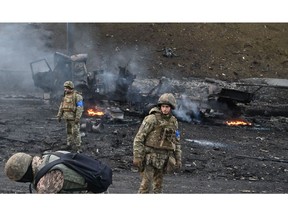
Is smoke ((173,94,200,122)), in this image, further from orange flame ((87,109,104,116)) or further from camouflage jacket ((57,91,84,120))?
camouflage jacket ((57,91,84,120))

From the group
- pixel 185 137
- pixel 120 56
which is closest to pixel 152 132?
pixel 185 137

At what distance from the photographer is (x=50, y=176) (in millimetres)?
5121

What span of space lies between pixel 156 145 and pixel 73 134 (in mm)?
4207

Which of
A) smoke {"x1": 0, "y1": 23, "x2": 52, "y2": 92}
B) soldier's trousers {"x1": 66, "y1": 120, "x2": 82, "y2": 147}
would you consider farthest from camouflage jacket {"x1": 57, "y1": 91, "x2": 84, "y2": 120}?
smoke {"x1": 0, "y1": 23, "x2": 52, "y2": 92}

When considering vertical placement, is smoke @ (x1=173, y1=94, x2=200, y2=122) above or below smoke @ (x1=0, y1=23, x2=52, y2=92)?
below

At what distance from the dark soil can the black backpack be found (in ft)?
9.00

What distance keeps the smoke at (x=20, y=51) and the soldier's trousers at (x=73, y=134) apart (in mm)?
9468

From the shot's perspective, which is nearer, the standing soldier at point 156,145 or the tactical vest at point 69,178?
the tactical vest at point 69,178

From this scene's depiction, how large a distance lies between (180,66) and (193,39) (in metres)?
2.51

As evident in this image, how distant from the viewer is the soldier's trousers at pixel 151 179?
7.19 m

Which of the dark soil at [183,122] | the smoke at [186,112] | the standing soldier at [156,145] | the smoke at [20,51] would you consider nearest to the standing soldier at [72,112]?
the dark soil at [183,122]

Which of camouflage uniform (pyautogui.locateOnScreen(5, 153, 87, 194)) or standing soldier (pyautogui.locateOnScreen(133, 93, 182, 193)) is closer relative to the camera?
camouflage uniform (pyautogui.locateOnScreen(5, 153, 87, 194))

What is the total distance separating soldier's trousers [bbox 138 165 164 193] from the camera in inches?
283

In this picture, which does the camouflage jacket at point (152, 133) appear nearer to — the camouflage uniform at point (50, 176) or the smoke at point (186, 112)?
the camouflage uniform at point (50, 176)
